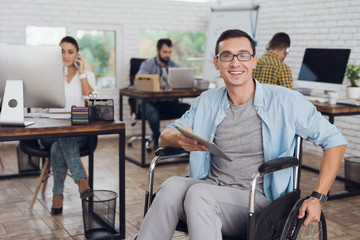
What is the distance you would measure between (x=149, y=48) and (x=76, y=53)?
10.0 feet

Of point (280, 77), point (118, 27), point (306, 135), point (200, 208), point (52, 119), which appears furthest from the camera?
point (118, 27)

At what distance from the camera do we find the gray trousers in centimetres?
176

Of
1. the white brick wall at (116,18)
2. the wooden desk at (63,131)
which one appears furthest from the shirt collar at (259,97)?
the white brick wall at (116,18)

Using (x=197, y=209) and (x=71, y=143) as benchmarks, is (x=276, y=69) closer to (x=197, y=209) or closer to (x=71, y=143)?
(x=71, y=143)

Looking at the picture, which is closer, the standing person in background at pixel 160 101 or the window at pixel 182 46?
the standing person in background at pixel 160 101

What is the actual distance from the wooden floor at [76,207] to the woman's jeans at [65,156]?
10.1 inches

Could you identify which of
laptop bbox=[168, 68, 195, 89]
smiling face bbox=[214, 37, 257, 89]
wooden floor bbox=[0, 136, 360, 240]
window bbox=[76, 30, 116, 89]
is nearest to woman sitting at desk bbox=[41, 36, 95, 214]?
wooden floor bbox=[0, 136, 360, 240]

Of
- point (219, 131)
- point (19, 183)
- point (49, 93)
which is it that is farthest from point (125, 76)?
point (219, 131)

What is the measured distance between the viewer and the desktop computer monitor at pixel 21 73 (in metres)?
2.49

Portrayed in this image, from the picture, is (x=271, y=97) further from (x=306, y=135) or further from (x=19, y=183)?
(x=19, y=183)

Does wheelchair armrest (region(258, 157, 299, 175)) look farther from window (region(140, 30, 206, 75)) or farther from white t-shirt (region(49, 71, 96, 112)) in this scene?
window (region(140, 30, 206, 75))

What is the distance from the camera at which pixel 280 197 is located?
1824 millimetres

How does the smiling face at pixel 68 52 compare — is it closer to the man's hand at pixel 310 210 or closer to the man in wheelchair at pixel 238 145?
the man in wheelchair at pixel 238 145

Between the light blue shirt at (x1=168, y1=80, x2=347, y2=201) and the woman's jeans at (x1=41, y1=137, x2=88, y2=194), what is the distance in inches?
48.6
